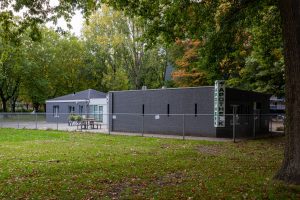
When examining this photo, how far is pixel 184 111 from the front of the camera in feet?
83.9

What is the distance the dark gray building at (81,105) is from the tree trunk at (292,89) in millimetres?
33381

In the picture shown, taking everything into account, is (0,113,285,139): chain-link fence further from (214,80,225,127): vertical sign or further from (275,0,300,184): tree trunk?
(275,0,300,184): tree trunk

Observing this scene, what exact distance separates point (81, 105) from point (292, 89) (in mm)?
38813

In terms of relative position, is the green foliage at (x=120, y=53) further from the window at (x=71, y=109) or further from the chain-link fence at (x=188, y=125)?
the chain-link fence at (x=188, y=125)

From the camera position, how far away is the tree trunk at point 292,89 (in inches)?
342

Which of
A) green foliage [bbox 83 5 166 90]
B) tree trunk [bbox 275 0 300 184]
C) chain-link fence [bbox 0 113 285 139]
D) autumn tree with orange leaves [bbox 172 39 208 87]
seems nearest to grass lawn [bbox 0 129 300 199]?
tree trunk [bbox 275 0 300 184]

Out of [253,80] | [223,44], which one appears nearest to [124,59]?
[253,80]

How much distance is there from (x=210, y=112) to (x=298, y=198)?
665 inches

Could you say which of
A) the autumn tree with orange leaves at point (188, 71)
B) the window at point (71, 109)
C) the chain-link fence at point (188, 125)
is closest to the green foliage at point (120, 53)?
the autumn tree with orange leaves at point (188, 71)

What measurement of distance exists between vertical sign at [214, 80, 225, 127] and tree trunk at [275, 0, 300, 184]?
46.2ft

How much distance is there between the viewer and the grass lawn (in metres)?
7.91

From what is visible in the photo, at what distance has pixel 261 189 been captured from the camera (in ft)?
26.9

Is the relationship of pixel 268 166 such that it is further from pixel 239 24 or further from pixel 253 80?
pixel 253 80

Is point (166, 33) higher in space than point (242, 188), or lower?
higher
